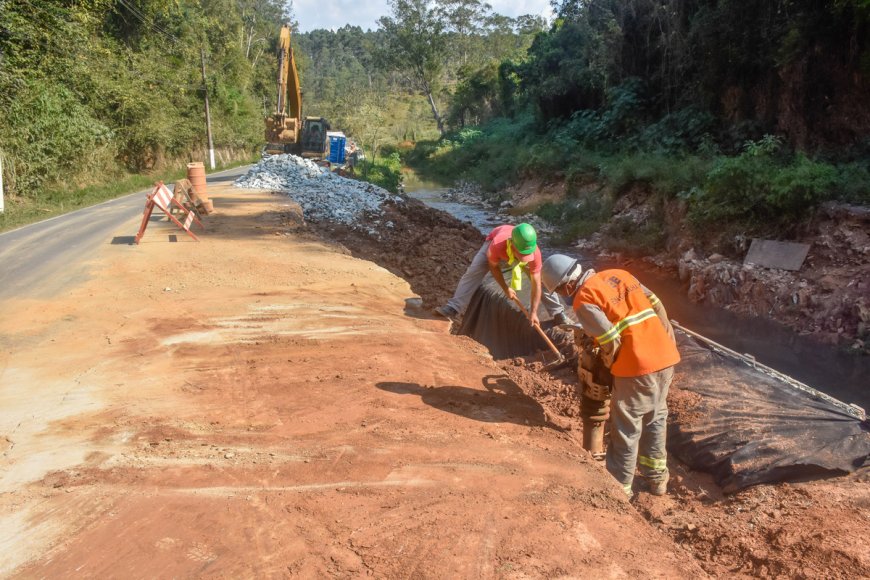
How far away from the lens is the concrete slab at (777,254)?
1080 cm

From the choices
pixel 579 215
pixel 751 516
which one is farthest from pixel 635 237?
pixel 751 516

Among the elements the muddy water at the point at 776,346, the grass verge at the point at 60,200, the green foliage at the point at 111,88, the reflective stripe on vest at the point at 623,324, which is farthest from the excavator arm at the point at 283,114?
the reflective stripe on vest at the point at 623,324

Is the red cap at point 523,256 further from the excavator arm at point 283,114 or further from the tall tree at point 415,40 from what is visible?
the tall tree at point 415,40

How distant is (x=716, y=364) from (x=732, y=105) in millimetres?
14116

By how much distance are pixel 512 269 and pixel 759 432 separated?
2.74m

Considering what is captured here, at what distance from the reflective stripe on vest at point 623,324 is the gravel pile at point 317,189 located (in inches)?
436

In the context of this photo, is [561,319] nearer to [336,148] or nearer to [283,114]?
[283,114]

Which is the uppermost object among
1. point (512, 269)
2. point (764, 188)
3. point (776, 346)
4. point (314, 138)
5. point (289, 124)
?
point (289, 124)

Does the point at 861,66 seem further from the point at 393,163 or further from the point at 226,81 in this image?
the point at 226,81

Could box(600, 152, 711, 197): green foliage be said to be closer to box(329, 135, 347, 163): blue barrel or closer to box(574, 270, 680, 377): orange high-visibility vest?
box(574, 270, 680, 377): orange high-visibility vest

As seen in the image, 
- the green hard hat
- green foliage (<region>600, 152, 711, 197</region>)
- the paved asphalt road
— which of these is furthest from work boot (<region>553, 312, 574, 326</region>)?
green foliage (<region>600, 152, 711, 197</region>)

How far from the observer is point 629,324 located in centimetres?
415

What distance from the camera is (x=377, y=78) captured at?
81688 mm

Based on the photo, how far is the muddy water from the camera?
25.6 feet
